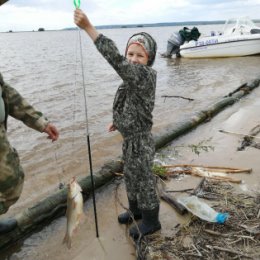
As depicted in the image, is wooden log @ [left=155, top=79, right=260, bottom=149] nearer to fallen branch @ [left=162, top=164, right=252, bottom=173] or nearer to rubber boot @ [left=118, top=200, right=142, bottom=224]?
fallen branch @ [left=162, top=164, right=252, bottom=173]

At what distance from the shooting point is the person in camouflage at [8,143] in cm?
314

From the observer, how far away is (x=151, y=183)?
3742 mm

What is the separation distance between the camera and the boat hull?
2198cm

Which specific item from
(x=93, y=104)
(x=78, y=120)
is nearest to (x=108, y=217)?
(x=78, y=120)

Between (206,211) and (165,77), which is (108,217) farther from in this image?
(165,77)

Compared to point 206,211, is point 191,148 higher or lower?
lower

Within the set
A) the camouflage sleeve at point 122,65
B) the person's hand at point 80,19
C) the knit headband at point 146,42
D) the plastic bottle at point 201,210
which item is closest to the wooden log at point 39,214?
the plastic bottle at point 201,210

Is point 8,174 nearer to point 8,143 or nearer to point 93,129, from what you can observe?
point 8,143

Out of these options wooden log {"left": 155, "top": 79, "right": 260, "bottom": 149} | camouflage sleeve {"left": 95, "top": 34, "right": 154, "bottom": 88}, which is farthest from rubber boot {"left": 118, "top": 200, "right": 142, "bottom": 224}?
wooden log {"left": 155, "top": 79, "right": 260, "bottom": 149}

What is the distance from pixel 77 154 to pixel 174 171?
241 centimetres

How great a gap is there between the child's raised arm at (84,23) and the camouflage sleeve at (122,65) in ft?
0.21

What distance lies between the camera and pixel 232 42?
22.3 metres

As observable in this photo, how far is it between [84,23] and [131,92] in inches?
29.6

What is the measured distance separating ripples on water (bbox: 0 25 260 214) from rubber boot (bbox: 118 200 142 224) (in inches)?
64.5
